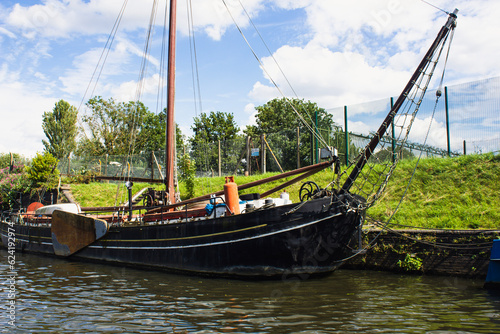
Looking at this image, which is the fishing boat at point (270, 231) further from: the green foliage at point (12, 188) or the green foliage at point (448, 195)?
the green foliage at point (12, 188)

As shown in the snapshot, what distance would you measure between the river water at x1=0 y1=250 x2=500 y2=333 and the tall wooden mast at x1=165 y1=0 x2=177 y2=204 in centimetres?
449

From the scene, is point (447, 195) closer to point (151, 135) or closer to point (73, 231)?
point (73, 231)

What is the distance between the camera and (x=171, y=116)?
49.9 feet

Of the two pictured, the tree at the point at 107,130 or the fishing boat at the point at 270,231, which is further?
the tree at the point at 107,130

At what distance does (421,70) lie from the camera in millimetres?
9820

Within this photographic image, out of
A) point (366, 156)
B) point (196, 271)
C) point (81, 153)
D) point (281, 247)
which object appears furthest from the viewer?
point (81, 153)

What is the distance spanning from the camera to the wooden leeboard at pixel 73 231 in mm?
14359

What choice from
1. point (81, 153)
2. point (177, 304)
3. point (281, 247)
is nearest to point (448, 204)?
point (281, 247)

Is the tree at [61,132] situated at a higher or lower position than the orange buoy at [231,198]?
higher

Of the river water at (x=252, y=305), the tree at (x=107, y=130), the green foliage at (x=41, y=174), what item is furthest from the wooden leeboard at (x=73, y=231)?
the tree at (x=107, y=130)

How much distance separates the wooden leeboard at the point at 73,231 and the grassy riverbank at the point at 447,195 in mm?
9883

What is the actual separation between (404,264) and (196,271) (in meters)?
5.67

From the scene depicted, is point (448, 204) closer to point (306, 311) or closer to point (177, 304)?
point (306, 311)

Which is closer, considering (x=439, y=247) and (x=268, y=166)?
(x=439, y=247)
